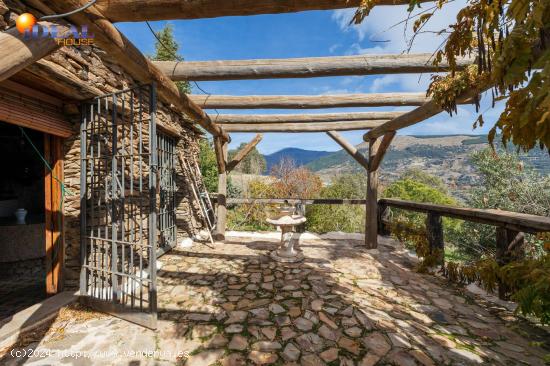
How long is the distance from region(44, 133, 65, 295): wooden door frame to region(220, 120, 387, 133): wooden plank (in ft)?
11.9

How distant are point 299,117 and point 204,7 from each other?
12.4 ft

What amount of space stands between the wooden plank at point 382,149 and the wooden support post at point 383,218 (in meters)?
1.69

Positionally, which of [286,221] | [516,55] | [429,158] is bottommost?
[286,221]

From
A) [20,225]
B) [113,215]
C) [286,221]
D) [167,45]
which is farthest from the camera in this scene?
[167,45]

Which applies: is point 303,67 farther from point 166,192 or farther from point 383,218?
point 383,218

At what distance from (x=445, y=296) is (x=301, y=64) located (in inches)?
152

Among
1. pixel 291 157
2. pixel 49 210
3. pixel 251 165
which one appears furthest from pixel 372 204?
pixel 251 165

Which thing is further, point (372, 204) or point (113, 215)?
point (372, 204)

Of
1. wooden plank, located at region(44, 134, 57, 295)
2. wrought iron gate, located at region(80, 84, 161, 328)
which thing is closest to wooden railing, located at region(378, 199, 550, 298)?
wrought iron gate, located at region(80, 84, 161, 328)

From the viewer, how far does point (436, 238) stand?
4.40 meters

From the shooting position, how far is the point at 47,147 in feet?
10.1

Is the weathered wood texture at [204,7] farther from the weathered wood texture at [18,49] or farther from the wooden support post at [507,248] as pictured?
the wooden support post at [507,248]

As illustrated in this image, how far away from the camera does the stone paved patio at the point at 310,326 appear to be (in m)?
2.21

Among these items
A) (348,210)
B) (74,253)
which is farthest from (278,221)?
(348,210)
